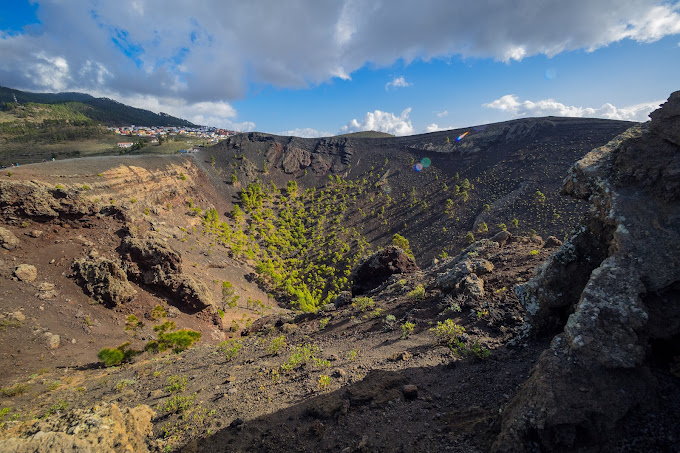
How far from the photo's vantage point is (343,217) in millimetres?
54938

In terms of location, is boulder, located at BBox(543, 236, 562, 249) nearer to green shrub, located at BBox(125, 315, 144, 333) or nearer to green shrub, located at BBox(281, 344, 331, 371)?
green shrub, located at BBox(281, 344, 331, 371)

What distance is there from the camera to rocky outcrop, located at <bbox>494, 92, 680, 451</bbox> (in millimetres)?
3895

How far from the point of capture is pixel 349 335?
12484mm

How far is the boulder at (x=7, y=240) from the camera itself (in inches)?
677

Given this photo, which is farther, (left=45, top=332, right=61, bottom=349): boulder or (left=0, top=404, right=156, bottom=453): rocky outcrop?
(left=45, top=332, right=61, bottom=349): boulder

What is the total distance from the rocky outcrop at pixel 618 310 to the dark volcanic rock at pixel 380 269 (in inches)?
616

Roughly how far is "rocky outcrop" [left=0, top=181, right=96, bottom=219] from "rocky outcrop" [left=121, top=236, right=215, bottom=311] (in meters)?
4.35

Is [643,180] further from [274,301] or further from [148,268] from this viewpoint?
[274,301]

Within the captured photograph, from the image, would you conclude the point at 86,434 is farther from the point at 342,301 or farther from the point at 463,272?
the point at 342,301

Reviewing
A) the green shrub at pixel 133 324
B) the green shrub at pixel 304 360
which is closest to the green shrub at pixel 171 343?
the green shrub at pixel 133 324

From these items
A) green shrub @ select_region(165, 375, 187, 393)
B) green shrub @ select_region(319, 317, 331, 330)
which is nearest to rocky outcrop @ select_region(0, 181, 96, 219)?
green shrub @ select_region(165, 375, 187, 393)

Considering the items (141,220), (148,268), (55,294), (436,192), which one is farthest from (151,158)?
(436,192)

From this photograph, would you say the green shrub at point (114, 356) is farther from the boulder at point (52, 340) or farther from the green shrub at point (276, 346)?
the green shrub at point (276, 346)

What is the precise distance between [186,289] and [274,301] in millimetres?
13686
